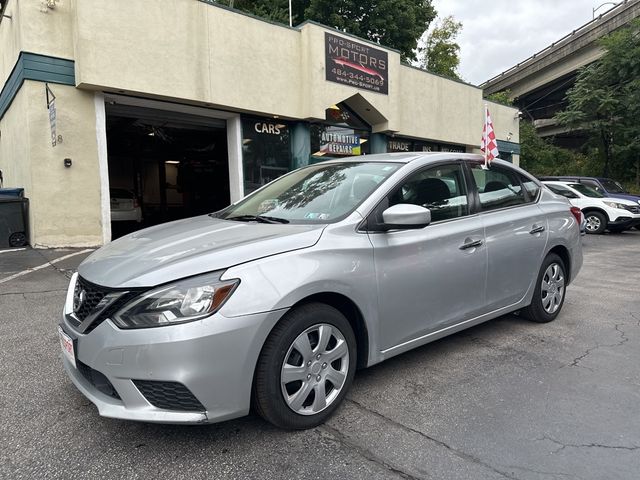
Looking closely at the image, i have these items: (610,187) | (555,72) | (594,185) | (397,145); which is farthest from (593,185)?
(555,72)

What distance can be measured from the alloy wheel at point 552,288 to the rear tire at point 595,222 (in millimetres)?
10873

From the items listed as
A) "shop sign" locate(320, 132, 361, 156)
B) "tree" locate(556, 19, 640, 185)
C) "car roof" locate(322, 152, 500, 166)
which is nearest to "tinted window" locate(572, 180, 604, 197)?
"shop sign" locate(320, 132, 361, 156)

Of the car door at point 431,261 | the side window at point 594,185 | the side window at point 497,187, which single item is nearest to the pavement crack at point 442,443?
the car door at point 431,261

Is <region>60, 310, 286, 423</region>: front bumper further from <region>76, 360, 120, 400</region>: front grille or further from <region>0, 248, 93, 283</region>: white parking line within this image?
<region>0, 248, 93, 283</region>: white parking line

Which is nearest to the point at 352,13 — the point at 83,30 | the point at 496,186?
the point at 83,30

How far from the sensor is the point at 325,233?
291 cm

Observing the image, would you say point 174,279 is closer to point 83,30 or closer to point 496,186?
point 496,186

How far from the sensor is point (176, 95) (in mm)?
10211

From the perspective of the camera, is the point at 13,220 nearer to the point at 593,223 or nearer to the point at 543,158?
the point at 593,223

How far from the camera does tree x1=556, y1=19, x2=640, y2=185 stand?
2138 cm

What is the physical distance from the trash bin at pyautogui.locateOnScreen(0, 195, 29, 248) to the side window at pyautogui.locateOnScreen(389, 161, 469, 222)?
8997 millimetres

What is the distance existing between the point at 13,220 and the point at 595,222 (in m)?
15.2

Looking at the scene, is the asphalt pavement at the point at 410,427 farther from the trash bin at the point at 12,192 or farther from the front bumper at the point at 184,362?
the trash bin at the point at 12,192

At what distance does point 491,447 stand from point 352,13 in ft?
76.8
